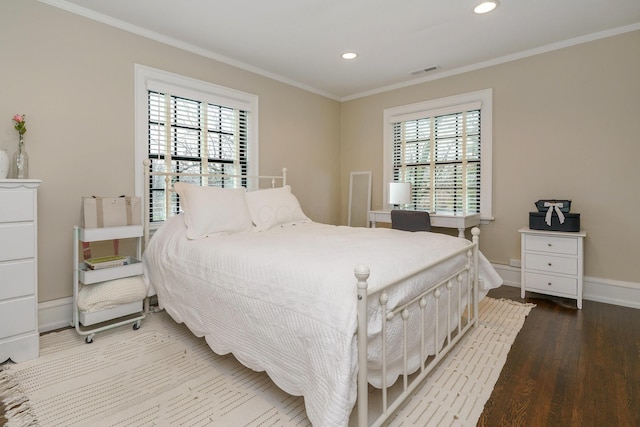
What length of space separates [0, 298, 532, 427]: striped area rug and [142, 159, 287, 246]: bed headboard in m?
0.99

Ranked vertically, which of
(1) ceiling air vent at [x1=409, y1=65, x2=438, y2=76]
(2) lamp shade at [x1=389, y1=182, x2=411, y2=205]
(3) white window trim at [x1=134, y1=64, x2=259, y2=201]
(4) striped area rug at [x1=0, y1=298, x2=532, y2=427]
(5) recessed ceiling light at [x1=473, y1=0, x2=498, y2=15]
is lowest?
(4) striped area rug at [x1=0, y1=298, x2=532, y2=427]

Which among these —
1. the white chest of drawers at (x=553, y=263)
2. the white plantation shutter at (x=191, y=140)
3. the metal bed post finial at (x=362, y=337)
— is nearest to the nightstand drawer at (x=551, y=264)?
the white chest of drawers at (x=553, y=263)

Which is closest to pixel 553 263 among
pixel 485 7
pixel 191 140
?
pixel 485 7

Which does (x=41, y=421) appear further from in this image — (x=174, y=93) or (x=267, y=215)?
(x=174, y=93)

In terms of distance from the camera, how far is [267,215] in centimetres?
311

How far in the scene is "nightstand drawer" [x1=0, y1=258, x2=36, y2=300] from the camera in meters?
2.04

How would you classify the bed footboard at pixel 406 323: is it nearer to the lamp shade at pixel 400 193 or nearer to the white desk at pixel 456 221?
the white desk at pixel 456 221

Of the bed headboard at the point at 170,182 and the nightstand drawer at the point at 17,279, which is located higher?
the bed headboard at the point at 170,182

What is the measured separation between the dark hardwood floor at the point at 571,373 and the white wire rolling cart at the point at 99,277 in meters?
2.51

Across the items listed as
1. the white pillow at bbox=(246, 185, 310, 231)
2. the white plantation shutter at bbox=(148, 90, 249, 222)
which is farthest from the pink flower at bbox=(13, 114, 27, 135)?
the white pillow at bbox=(246, 185, 310, 231)

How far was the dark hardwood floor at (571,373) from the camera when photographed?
1.62m

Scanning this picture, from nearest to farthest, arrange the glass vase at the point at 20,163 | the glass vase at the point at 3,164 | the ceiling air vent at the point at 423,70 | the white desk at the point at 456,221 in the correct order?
the glass vase at the point at 3,164, the glass vase at the point at 20,163, the white desk at the point at 456,221, the ceiling air vent at the point at 423,70

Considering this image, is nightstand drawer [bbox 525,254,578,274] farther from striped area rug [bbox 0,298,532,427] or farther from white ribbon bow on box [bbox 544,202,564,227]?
striped area rug [bbox 0,298,532,427]

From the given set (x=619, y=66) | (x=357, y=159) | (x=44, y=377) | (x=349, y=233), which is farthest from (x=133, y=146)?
(x=619, y=66)
